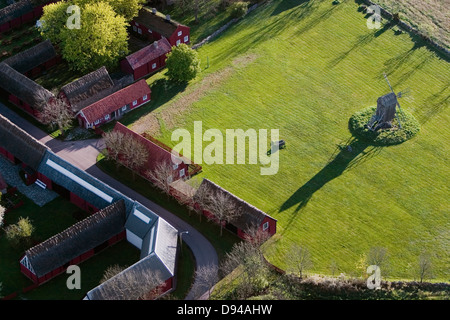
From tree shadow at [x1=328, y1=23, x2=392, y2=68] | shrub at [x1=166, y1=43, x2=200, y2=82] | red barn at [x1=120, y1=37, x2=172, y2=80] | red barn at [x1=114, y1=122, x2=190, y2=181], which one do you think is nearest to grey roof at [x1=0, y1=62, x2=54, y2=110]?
red barn at [x1=120, y1=37, x2=172, y2=80]

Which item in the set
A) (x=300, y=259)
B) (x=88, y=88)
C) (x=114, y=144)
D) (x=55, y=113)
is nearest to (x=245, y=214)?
(x=300, y=259)

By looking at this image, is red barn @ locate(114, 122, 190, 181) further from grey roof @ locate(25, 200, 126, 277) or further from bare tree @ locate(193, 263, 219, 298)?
bare tree @ locate(193, 263, 219, 298)

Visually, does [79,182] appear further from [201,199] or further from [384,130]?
[384,130]

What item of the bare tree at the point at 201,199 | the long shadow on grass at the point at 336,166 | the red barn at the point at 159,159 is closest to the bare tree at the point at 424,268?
the long shadow on grass at the point at 336,166

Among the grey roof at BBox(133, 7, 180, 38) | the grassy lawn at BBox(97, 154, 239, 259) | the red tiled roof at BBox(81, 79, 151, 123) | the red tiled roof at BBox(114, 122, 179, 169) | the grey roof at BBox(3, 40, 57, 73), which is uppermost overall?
the grey roof at BBox(133, 7, 180, 38)

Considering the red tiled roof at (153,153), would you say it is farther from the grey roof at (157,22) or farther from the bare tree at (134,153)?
the grey roof at (157,22)

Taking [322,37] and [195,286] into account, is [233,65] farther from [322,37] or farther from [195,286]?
[195,286]
